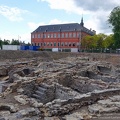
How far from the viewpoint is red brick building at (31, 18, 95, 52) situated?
223 ft

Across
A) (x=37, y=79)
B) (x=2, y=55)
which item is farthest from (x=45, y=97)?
(x=2, y=55)

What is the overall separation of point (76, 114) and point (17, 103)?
121 inches

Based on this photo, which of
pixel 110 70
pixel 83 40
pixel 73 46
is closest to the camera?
pixel 110 70

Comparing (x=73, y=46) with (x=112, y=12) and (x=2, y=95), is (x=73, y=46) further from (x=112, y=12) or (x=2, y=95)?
(x=2, y=95)

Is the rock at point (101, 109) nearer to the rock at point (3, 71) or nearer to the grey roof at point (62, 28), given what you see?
the rock at point (3, 71)

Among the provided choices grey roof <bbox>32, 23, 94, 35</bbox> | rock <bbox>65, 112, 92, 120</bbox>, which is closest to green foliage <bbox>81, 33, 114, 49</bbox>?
grey roof <bbox>32, 23, 94, 35</bbox>

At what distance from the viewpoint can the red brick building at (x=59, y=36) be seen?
67.9m

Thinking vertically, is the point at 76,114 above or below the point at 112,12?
below

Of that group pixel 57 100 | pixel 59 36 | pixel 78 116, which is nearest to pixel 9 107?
pixel 57 100

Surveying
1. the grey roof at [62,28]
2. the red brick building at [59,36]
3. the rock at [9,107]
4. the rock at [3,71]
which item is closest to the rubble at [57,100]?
the rock at [9,107]

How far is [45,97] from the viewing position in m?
11.0

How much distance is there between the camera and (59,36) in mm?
71875

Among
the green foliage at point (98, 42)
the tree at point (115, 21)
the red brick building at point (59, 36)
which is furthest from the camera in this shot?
the red brick building at point (59, 36)

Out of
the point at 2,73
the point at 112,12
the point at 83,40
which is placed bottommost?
the point at 2,73
